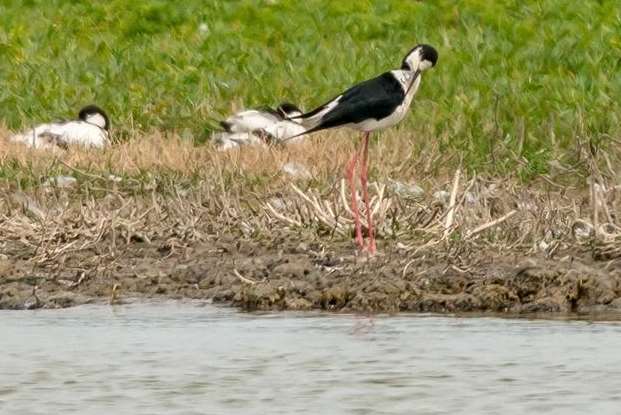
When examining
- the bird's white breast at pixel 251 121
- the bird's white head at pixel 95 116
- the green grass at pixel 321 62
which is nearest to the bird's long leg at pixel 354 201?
the green grass at pixel 321 62

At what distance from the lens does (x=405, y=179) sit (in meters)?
13.6

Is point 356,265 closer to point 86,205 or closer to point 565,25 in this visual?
point 86,205

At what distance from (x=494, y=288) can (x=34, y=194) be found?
12.9 ft

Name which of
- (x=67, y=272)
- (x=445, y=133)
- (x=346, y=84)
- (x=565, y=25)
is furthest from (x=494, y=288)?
(x=565, y=25)

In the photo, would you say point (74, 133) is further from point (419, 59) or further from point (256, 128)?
point (419, 59)

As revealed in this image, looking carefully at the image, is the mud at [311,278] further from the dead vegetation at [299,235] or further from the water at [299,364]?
the water at [299,364]

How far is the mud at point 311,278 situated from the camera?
10039mm

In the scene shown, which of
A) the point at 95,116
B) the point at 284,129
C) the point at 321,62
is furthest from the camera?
the point at 321,62

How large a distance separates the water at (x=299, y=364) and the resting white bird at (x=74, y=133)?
16.5 ft

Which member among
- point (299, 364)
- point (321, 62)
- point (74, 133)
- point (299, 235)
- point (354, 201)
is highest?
point (321, 62)

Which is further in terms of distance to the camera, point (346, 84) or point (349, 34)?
point (349, 34)

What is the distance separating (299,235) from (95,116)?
15.6 feet

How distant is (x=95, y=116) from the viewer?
1587 cm

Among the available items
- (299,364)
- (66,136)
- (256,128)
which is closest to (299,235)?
(299,364)
